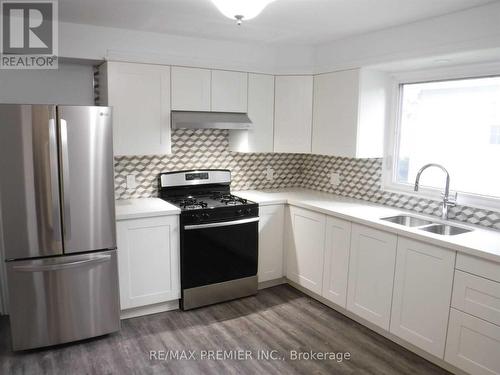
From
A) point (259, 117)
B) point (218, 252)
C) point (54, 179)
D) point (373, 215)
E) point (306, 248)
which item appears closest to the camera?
point (54, 179)

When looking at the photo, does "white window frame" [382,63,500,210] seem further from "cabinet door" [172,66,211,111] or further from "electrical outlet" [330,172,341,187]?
"cabinet door" [172,66,211,111]

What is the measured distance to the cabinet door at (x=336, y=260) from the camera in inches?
126

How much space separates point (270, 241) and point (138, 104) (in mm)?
1690

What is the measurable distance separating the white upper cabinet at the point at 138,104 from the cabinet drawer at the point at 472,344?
252 cm

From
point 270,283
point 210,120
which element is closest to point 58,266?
point 210,120

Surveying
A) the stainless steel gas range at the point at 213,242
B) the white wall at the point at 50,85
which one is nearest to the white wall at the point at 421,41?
the stainless steel gas range at the point at 213,242

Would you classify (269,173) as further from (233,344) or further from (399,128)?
(233,344)

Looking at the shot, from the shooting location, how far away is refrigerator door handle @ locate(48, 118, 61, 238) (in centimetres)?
255

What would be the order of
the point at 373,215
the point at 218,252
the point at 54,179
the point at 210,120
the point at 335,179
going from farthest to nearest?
the point at 335,179
the point at 210,120
the point at 218,252
the point at 373,215
the point at 54,179

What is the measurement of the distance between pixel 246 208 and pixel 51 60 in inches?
77.8

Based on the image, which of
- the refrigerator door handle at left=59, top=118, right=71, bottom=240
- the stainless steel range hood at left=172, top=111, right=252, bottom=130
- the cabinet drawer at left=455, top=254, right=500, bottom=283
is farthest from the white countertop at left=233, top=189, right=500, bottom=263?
the refrigerator door handle at left=59, top=118, right=71, bottom=240

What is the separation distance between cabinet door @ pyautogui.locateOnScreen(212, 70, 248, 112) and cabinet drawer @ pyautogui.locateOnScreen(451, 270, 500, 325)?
229 cm

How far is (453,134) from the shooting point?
3131mm

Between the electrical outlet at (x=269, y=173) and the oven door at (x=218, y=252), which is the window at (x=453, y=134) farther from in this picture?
the oven door at (x=218, y=252)
